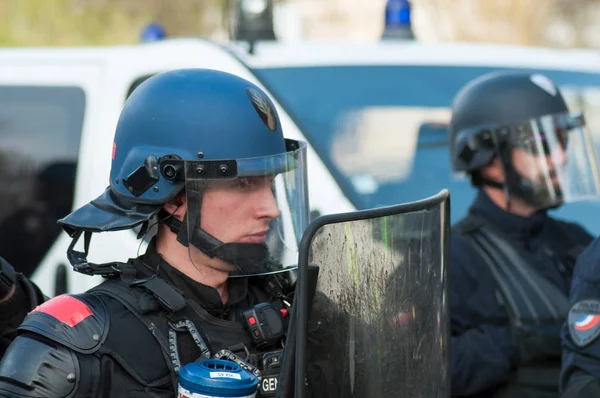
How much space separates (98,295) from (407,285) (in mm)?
639

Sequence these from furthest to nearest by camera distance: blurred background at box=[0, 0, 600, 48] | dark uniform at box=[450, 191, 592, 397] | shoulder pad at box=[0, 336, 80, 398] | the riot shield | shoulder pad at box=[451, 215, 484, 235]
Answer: blurred background at box=[0, 0, 600, 48] → shoulder pad at box=[451, 215, 484, 235] → dark uniform at box=[450, 191, 592, 397] → shoulder pad at box=[0, 336, 80, 398] → the riot shield

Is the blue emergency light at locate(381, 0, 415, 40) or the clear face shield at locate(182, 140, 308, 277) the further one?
the blue emergency light at locate(381, 0, 415, 40)

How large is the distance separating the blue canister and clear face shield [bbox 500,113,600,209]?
2061 mm

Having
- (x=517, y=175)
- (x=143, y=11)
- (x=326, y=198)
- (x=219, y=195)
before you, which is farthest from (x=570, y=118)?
(x=143, y=11)

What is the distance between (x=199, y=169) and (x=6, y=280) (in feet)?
1.98

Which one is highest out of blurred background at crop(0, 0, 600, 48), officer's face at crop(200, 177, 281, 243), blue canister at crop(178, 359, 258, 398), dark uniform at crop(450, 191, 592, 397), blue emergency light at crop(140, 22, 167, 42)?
blurred background at crop(0, 0, 600, 48)

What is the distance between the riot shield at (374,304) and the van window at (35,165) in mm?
2396

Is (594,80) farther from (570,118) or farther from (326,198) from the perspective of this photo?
(326,198)

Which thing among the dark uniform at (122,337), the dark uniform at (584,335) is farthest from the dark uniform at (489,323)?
the dark uniform at (122,337)

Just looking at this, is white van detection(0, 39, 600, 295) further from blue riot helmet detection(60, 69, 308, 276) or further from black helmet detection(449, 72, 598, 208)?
blue riot helmet detection(60, 69, 308, 276)

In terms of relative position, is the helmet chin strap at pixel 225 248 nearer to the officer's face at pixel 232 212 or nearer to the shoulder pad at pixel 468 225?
the officer's face at pixel 232 212

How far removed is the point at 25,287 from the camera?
109 inches

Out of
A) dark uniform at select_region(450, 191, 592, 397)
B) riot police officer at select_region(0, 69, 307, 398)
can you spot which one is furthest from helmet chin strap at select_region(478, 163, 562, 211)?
riot police officer at select_region(0, 69, 307, 398)

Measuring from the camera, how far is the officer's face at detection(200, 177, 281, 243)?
2465mm
